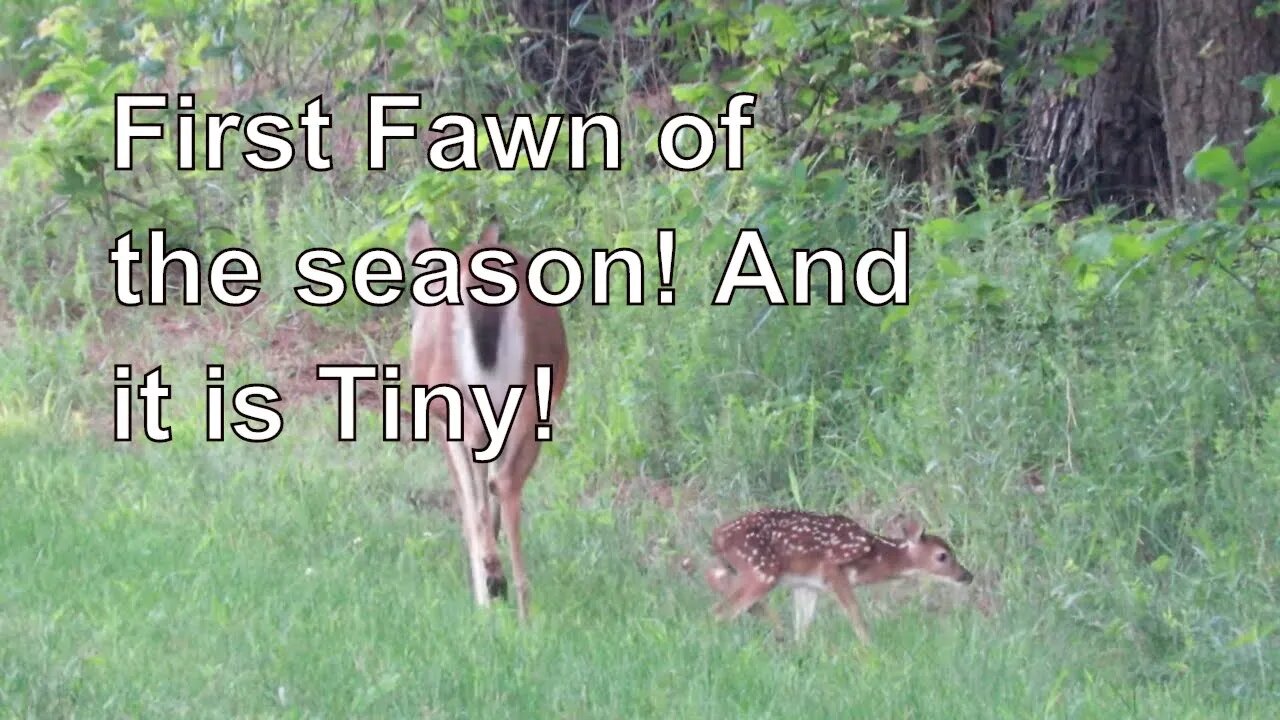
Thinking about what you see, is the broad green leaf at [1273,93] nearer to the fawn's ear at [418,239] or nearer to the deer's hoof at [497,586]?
the deer's hoof at [497,586]

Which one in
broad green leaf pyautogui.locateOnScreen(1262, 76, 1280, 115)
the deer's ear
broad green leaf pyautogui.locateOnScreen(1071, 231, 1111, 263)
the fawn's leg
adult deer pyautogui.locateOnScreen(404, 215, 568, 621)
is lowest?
the fawn's leg

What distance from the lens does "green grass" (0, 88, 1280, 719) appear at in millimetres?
6844

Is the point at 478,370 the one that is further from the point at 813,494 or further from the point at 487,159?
the point at 487,159

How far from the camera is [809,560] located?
7.77 metres

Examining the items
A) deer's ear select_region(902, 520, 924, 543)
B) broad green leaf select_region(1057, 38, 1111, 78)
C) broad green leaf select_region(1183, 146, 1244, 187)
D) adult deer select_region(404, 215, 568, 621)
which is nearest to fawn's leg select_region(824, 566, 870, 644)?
deer's ear select_region(902, 520, 924, 543)

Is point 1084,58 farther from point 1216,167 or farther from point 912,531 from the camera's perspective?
point 912,531

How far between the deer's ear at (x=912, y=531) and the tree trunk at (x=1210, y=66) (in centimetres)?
339

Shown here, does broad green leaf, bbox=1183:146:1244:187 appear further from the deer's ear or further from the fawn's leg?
the fawn's leg

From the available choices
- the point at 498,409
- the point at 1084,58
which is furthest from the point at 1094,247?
the point at 1084,58

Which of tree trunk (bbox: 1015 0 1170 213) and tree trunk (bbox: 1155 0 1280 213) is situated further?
tree trunk (bbox: 1015 0 1170 213)

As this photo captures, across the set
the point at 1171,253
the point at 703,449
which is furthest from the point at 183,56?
the point at 1171,253

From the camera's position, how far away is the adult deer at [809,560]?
7770mm

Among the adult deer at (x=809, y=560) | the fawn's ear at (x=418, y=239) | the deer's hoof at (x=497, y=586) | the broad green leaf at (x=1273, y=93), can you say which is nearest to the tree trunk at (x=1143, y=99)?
the broad green leaf at (x=1273, y=93)

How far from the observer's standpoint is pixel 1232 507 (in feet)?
27.0
